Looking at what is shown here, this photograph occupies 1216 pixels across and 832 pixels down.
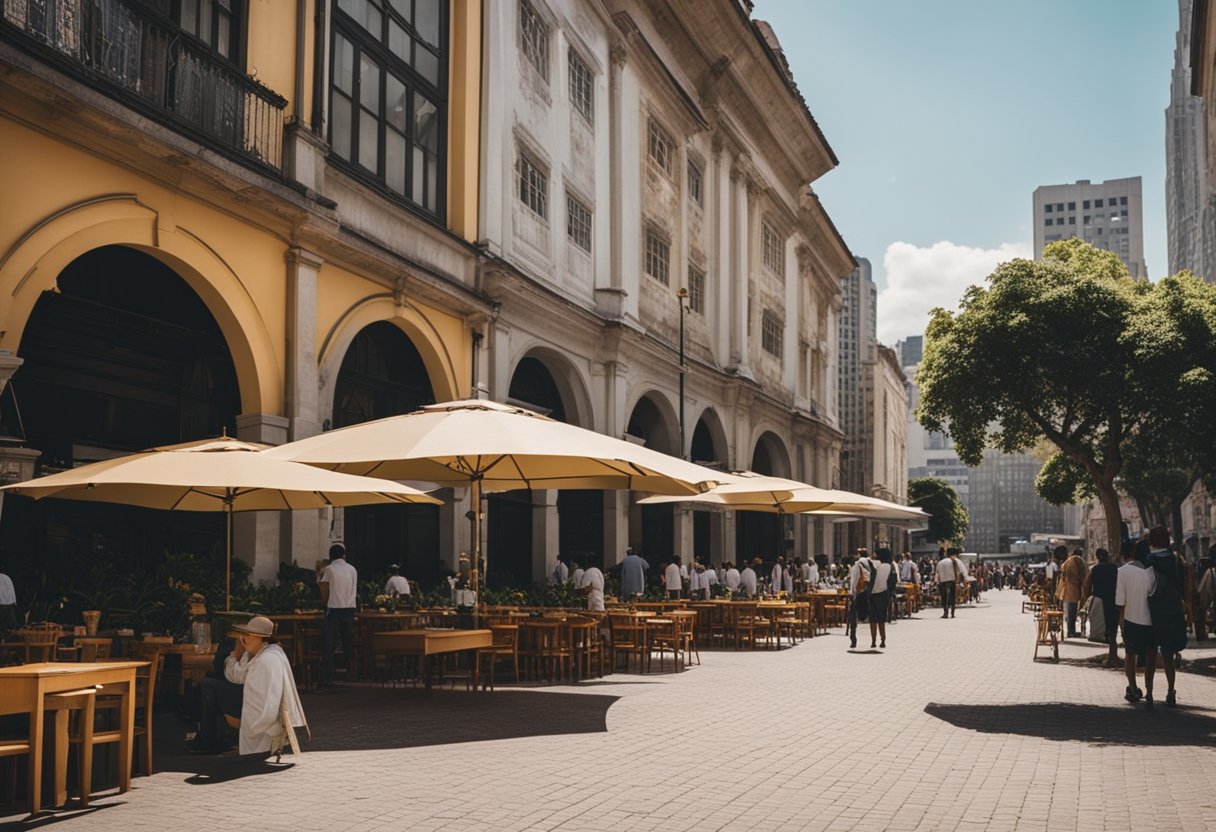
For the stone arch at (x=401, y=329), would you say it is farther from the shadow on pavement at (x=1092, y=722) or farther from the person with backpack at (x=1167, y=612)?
the person with backpack at (x=1167, y=612)

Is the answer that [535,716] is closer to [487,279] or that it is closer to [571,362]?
[487,279]

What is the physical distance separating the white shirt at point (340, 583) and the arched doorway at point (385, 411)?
6174 millimetres

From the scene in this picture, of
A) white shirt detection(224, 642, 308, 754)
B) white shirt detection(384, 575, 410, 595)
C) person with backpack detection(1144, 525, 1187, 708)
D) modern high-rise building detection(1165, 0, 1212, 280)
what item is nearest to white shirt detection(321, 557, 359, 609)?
white shirt detection(384, 575, 410, 595)

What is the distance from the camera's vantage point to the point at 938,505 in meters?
111

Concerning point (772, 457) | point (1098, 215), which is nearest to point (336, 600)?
point (772, 457)

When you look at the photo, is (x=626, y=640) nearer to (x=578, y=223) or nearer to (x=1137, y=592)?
(x=1137, y=592)

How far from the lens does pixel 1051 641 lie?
61.1 feet

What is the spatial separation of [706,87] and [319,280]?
21.4 m

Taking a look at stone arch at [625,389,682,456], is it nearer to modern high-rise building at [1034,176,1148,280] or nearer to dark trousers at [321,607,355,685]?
dark trousers at [321,607,355,685]

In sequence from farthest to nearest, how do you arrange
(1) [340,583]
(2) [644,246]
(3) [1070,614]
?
1. (2) [644,246]
2. (3) [1070,614]
3. (1) [340,583]

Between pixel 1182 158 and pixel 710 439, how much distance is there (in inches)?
3578

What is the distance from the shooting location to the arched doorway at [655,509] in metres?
34.3

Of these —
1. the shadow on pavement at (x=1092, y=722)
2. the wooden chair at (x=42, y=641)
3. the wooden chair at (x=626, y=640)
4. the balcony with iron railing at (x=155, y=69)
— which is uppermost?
the balcony with iron railing at (x=155, y=69)

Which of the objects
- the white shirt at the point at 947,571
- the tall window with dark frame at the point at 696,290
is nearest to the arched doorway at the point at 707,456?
the tall window with dark frame at the point at 696,290
